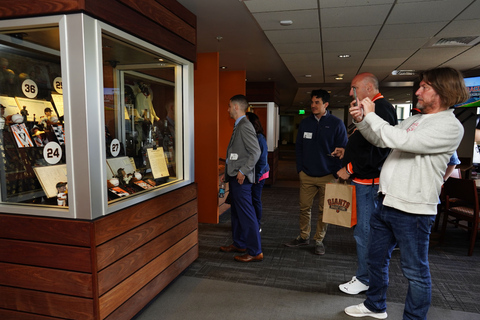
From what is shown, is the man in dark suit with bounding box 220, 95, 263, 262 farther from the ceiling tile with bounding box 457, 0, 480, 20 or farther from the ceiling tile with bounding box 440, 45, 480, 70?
the ceiling tile with bounding box 440, 45, 480, 70

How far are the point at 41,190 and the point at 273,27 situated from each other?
2.58m

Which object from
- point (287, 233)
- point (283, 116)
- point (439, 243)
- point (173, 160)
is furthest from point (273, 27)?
point (283, 116)

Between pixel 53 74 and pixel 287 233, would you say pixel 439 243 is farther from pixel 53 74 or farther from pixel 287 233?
pixel 53 74

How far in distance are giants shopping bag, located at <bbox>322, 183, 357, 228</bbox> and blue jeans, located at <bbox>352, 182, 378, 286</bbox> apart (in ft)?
0.15

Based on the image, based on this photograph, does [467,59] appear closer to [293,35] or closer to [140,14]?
[293,35]

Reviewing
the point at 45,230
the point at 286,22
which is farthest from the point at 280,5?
the point at 45,230

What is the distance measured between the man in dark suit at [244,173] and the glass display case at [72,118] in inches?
29.3

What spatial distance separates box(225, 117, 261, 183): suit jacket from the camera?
120 inches

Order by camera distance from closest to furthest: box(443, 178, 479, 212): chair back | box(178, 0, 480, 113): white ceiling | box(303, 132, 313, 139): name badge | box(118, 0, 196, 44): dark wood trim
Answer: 1. box(118, 0, 196, 44): dark wood trim
2. box(178, 0, 480, 113): white ceiling
3. box(443, 178, 479, 212): chair back
4. box(303, 132, 313, 139): name badge

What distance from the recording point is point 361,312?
7.39 feet

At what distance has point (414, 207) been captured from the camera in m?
1.75

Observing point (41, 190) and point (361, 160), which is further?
point (361, 160)

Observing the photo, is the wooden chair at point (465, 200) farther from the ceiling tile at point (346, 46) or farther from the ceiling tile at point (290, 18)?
the ceiling tile at point (290, 18)

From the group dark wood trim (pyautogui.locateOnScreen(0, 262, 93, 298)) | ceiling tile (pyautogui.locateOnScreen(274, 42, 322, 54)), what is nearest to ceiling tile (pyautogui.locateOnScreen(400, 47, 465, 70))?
ceiling tile (pyautogui.locateOnScreen(274, 42, 322, 54))
